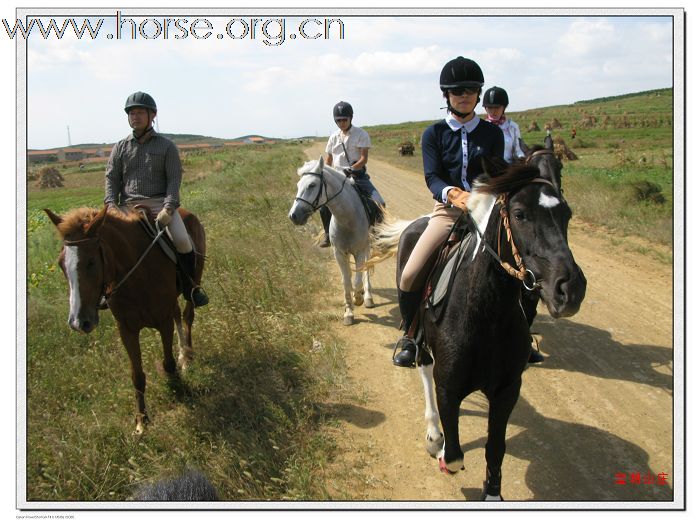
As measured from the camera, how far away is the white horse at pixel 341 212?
21.7 ft

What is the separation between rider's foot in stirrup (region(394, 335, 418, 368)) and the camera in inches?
150

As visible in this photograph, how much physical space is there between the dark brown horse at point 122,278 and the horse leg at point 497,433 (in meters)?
3.14

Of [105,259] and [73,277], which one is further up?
[105,259]

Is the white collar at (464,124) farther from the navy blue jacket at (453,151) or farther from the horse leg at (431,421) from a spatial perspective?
the horse leg at (431,421)

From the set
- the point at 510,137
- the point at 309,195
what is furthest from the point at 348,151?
the point at 510,137

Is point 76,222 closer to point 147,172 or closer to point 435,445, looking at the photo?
point 147,172

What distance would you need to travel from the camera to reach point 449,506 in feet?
9.86

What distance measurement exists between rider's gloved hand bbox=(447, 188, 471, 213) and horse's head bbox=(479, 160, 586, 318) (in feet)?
1.55

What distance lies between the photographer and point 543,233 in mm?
2385

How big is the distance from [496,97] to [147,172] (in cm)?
497

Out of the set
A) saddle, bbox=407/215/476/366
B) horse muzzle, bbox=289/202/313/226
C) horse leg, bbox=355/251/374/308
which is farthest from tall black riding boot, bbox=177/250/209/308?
saddle, bbox=407/215/476/366

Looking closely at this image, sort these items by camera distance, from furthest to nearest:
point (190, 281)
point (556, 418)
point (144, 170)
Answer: point (190, 281) < point (144, 170) < point (556, 418)

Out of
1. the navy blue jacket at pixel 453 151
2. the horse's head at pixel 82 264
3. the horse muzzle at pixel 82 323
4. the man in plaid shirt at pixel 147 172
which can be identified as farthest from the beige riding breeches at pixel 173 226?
the navy blue jacket at pixel 453 151

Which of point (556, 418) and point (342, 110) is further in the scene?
point (342, 110)
